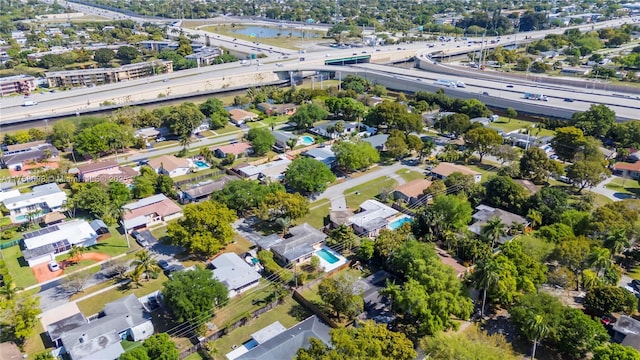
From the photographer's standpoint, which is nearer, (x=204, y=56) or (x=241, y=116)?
(x=241, y=116)

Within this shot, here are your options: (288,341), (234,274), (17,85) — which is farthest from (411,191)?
(17,85)

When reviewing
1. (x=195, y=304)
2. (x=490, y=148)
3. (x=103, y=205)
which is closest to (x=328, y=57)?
(x=490, y=148)

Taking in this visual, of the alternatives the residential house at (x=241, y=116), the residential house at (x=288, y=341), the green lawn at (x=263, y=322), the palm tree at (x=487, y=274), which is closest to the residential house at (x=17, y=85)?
the residential house at (x=241, y=116)

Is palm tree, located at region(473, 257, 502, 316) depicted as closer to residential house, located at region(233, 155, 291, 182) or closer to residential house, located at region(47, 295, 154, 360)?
residential house, located at region(47, 295, 154, 360)

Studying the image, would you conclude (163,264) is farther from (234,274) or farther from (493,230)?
(493,230)

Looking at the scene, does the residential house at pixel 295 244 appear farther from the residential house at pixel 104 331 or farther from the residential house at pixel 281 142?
the residential house at pixel 281 142

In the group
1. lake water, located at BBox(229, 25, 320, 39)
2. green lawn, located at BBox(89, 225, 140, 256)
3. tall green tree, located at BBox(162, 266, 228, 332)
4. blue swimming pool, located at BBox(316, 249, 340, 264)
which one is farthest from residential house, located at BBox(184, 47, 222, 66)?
tall green tree, located at BBox(162, 266, 228, 332)
